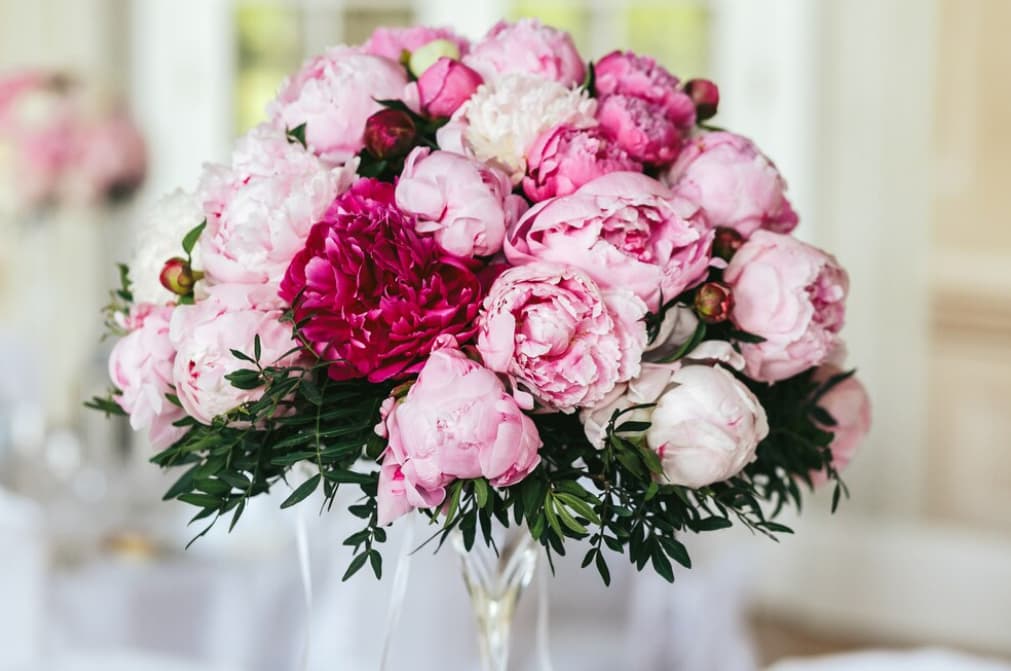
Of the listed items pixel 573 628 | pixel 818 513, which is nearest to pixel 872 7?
pixel 818 513

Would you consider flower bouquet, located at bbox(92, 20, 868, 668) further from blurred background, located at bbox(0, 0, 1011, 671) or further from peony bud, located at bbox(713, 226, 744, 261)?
blurred background, located at bbox(0, 0, 1011, 671)

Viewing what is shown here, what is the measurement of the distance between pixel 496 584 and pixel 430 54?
40 cm

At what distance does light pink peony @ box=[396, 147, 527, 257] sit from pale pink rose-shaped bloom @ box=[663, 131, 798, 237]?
139 millimetres

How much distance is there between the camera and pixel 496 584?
3.05ft

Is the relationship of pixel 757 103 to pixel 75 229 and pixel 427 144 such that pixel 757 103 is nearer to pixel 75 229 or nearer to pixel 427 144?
pixel 75 229

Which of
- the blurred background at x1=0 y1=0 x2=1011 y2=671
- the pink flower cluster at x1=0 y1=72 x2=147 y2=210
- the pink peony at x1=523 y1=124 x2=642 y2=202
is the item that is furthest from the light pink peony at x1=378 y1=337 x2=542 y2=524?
the blurred background at x1=0 y1=0 x2=1011 y2=671

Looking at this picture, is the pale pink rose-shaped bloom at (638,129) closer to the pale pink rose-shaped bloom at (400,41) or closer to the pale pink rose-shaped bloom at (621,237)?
the pale pink rose-shaped bloom at (621,237)

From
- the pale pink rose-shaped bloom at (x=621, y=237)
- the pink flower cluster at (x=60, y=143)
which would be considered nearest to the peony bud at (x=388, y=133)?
the pale pink rose-shaped bloom at (x=621, y=237)

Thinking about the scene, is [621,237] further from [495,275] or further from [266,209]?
[266,209]

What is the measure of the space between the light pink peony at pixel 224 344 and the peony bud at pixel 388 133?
0.12m

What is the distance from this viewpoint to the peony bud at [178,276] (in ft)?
2.64

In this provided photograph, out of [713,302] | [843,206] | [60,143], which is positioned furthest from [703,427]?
[843,206]

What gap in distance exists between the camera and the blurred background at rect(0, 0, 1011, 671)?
136 inches

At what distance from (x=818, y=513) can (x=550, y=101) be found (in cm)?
318
